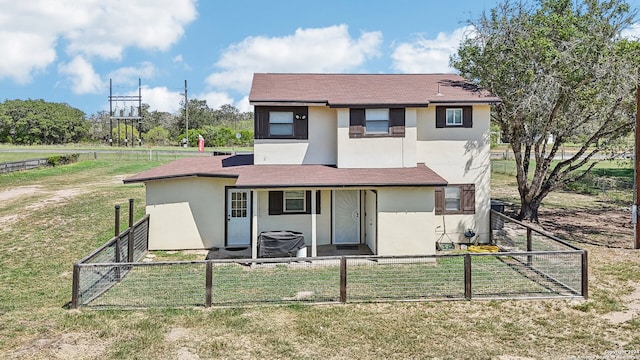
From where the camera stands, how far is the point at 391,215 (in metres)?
12.7

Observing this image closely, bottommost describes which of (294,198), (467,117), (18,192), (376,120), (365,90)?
(18,192)

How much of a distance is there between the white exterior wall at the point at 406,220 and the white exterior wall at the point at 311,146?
2630mm

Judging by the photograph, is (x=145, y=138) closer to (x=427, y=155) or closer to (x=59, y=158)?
(x=59, y=158)

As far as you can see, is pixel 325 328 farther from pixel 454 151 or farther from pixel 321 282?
pixel 454 151

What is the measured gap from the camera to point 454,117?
14703 millimetres

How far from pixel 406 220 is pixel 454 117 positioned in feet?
14.0

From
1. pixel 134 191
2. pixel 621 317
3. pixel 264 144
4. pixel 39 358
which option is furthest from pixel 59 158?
pixel 621 317

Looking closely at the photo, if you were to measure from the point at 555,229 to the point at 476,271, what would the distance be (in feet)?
24.6

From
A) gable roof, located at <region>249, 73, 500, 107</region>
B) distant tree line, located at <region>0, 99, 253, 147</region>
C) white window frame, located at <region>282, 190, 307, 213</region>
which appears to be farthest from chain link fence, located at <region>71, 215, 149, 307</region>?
distant tree line, located at <region>0, 99, 253, 147</region>

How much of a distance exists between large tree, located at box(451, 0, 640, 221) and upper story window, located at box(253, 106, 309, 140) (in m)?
7.40

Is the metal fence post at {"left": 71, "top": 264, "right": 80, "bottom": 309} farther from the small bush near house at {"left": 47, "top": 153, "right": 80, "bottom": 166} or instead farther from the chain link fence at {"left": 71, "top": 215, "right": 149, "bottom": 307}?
the small bush near house at {"left": 47, "top": 153, "right": 80, "bottom": 166}

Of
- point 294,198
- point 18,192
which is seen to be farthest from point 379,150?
point 18,192

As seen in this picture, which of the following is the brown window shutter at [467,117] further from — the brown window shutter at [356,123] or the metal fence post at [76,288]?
the metal fence post at [76,288]

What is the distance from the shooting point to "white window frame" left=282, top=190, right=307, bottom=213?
1411 cm
